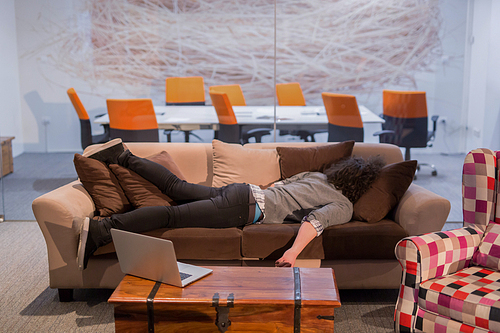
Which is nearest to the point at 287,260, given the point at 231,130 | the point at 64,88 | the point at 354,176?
the point at 354,176

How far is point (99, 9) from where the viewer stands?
371 centimetres

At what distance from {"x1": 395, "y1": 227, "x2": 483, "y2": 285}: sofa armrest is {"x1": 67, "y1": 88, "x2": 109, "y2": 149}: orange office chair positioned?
279cm

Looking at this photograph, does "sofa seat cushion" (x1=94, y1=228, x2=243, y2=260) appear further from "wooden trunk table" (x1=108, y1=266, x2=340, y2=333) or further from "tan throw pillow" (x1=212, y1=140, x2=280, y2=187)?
"wooden trunk table" (x1=108, y1=266, x2=340, y2=333)

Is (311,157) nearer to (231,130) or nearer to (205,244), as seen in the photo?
(205,244)

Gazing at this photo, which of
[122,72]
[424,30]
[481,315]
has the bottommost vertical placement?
[481,315]

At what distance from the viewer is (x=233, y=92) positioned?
389cm

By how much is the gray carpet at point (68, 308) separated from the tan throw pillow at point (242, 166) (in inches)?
34.2

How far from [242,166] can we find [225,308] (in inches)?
52.8

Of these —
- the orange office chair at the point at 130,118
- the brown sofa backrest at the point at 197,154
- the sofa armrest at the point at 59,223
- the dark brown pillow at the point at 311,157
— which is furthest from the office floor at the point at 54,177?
the sofa armrest at the point at 59,223

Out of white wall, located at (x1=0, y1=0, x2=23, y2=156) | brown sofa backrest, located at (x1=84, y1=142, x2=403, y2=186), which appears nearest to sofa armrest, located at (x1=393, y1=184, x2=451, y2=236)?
brown sofa backrest, located at (x1=84, y1=142, x2=403, y2=186)

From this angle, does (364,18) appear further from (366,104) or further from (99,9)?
(99,9)

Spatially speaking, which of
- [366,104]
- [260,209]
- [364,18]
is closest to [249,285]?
[260,209]

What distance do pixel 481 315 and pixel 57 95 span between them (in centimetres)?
352

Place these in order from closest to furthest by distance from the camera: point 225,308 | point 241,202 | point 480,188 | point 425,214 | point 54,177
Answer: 1. point 225,308
2. point 480,188
3. point 425,214
4. point 241,202
5. point 54,177
